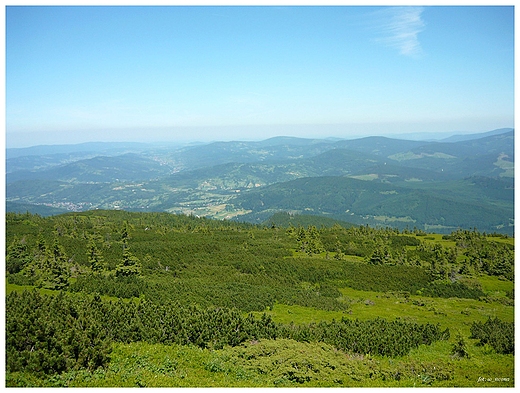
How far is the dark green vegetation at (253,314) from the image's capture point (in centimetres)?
1562

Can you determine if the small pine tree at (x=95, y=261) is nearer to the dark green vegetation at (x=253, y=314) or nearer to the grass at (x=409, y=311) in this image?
the dark green vegetation at (x=253, y=314)

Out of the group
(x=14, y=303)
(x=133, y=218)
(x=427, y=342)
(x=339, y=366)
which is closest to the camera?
(x=339, y=366)

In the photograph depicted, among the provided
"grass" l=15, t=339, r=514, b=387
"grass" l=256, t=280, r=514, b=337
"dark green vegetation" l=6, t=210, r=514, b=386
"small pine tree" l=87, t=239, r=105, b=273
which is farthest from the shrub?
"small pine tree" l=87, t=239, r=105, b=273

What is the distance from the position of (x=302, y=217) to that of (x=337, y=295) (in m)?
146

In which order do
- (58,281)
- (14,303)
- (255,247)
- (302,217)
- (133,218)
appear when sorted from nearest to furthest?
(14,303) < (58,281) < (255,247) < (133,218) < (302,217)

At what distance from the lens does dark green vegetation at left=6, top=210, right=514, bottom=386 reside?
15.6 m

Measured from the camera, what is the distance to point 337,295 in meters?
41.5

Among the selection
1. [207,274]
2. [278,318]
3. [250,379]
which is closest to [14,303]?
[250,379]

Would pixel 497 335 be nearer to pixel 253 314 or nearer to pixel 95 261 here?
pixel 253 314

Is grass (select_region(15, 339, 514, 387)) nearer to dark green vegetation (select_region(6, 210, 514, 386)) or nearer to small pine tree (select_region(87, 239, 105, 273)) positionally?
dark green vegetation (select_region(6, 210, 514, 386))

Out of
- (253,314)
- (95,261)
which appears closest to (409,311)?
(253,314)

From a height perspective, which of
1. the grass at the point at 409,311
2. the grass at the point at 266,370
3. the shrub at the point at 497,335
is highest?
the grass at the point at 266,370

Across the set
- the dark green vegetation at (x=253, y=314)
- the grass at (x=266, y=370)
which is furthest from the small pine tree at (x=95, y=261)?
the grass at (x=266, y=370)

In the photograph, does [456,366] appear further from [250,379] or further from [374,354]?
[250,379]
